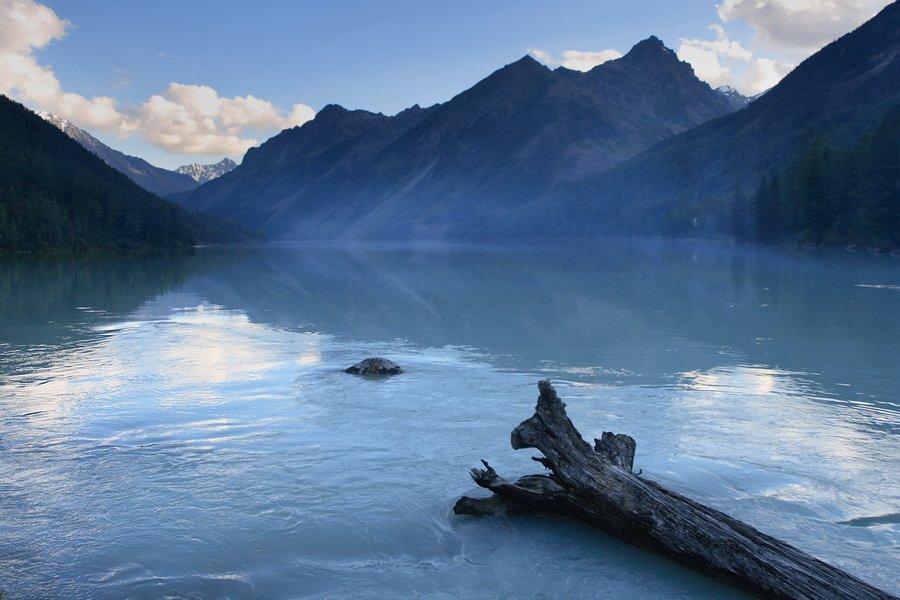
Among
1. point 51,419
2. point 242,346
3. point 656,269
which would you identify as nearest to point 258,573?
point 51,419

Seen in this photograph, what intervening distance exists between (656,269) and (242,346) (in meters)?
53.5

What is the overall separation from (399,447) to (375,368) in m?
6.95

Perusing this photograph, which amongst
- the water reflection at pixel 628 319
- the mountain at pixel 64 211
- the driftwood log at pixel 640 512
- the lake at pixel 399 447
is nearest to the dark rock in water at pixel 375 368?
the lake at pixel 399 447

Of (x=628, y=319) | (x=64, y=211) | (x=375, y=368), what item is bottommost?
(x=375, y=368)

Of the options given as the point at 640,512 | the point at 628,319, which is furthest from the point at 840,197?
Answer: the point at 640,512

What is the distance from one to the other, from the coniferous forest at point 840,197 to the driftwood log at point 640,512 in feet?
328

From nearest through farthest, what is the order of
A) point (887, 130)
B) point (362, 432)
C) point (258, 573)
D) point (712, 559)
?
point (712, 559)
point (258, 573)
point (362, 432)
point (887, 130)

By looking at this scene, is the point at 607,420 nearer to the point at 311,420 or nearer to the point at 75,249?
the point at 311,420

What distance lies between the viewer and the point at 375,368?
19594mm

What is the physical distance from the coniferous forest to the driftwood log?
10004cm

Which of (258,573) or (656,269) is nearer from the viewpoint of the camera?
(258,573)

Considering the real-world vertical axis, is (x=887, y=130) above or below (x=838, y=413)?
above

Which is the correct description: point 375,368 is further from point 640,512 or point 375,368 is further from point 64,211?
point 64,211

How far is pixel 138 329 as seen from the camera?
29.8 m
